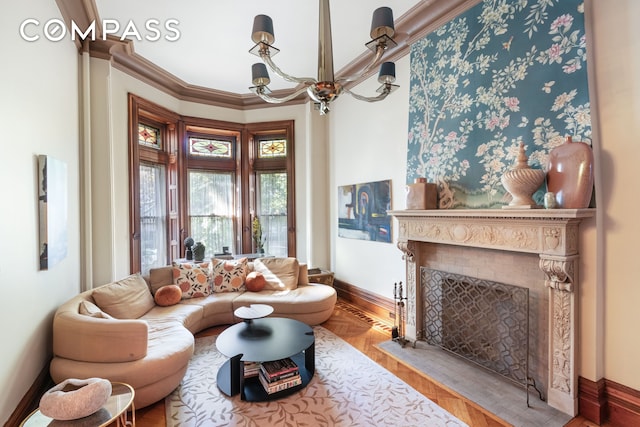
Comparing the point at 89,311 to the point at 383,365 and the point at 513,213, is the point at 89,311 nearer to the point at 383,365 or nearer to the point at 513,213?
the point at 383,365

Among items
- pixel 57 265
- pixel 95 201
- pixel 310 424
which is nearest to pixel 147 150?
pixel 95 201

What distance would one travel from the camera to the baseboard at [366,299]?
4.03 metres

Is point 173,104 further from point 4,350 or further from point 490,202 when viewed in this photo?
point 490,202

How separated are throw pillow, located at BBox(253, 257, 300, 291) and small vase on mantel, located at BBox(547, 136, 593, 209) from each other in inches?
122

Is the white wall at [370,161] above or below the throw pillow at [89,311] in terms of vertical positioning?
Answer: above

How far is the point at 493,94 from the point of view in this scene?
2695mm

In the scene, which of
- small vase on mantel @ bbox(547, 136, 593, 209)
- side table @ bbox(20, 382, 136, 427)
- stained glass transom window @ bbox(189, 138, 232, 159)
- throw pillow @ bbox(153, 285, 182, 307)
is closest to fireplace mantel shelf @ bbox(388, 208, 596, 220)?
small vase on mantel @ bbox(547, 136, 593, 209)

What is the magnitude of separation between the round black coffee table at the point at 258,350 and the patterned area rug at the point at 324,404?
68 millimetres

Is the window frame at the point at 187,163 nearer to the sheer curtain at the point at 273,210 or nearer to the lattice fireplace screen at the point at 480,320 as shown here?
the sheer curtain at the point at 273,210

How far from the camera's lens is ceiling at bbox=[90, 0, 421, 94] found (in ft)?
10.0

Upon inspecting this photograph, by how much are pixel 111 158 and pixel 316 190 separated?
3.00 m

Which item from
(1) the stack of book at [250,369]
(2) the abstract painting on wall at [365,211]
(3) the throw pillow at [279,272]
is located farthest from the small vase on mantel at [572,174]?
(3) the throw pillow at [279,272]

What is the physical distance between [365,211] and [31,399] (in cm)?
382

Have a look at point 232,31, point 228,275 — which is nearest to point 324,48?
point 232,31
